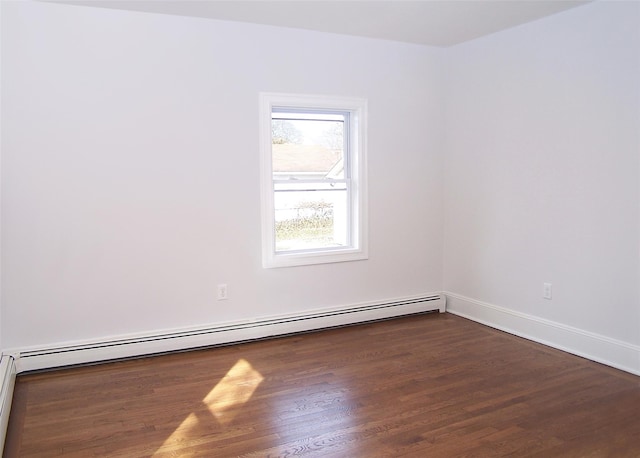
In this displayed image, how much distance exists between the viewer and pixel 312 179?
15.0ft

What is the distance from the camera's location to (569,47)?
3814 millimetres

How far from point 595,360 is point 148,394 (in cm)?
303

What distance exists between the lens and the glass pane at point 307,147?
14.5 ft

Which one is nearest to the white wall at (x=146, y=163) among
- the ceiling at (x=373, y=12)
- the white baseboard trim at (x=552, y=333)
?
the ceiling at (x=373, y=12)

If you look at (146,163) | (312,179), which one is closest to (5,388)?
(146,163)

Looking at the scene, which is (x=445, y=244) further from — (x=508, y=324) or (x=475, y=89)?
(x=475, y=89)

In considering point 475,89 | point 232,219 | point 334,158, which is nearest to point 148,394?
point 232,219

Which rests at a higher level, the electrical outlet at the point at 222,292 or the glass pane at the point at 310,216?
the glass pane at the point at 310,216

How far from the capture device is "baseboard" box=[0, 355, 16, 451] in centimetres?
270

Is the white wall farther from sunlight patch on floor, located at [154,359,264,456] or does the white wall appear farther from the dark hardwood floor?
sunlight patch on floor, located at [154,359,264,456]

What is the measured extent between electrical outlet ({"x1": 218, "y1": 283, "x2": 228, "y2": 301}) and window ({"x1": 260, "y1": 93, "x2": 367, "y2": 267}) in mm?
393

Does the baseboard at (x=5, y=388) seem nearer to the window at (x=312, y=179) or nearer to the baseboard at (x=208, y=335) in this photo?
the baseboard at (x=208, y=335)

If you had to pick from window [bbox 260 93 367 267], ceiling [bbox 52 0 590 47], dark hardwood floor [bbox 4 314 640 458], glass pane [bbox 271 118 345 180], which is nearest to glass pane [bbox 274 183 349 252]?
window [bbox 260 93 367 267]

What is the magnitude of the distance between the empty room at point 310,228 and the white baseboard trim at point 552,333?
2cm
